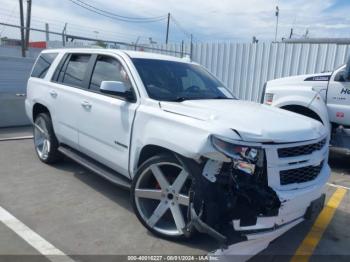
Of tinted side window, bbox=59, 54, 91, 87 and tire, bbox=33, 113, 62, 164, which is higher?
tinted side window, bbox=59, 54, 91, 87

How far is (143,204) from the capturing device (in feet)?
12.1

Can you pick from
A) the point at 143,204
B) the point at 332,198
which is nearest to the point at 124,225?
the point at 143,204

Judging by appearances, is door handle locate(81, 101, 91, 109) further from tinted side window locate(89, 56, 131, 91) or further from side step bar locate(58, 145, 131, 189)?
side step bar locate(58, 145, 131, 189)

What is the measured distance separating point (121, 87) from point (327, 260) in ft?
9.17

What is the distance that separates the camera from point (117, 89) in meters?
3.82

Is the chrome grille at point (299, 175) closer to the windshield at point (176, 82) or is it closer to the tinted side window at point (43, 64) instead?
the windshield at point (176, 82)

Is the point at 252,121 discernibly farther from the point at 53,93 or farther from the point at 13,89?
the point at 13,89

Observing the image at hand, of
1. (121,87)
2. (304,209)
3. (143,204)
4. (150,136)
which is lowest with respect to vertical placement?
(143,204)

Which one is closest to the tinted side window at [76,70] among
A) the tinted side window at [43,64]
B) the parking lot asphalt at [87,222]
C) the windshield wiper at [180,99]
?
the tinted side window at [43,64]

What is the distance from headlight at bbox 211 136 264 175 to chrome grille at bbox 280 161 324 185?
1.02 ft

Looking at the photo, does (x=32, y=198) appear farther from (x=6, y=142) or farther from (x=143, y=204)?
(x=6, y=142)

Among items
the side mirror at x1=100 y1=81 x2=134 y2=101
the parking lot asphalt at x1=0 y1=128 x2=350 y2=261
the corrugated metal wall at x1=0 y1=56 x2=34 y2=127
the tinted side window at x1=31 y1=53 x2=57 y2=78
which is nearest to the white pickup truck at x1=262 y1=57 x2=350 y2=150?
the parking lot asphalt at x1=0 y1=128 x2=350 y2=261

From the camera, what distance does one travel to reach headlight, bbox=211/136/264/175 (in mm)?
2832

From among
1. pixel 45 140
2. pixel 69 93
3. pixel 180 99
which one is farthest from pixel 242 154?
pixel 45 140
